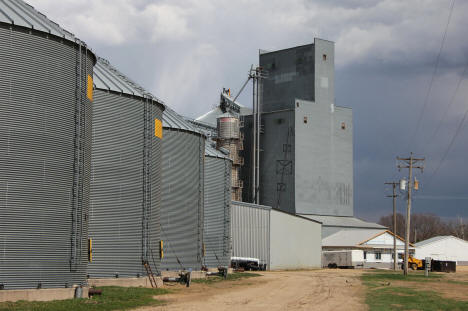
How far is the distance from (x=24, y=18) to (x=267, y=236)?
149 ft

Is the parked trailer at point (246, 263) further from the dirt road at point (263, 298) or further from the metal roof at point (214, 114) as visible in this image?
the metal roof at point (214, 114)

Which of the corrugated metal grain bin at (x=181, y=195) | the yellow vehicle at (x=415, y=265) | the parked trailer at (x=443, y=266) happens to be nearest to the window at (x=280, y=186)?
the yellow vehicle at (x=415, y=265)

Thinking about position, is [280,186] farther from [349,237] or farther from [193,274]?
[193,274]

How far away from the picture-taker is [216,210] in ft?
175

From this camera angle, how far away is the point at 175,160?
141 feet

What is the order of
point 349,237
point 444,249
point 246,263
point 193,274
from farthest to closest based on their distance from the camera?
point 444,249
point 349,237
point 246,263
point 193,274

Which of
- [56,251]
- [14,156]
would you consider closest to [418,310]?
[56,251]

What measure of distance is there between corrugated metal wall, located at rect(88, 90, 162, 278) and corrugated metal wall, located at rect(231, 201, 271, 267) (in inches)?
1207

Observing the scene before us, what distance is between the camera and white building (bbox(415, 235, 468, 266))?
105 metres

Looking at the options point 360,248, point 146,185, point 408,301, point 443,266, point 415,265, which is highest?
point 146,185

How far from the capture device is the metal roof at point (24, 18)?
2723 centimetres

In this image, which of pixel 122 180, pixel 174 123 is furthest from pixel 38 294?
pixel 174 123

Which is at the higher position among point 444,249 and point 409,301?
point 409,301

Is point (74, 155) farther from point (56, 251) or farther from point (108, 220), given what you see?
point (108, 220)
